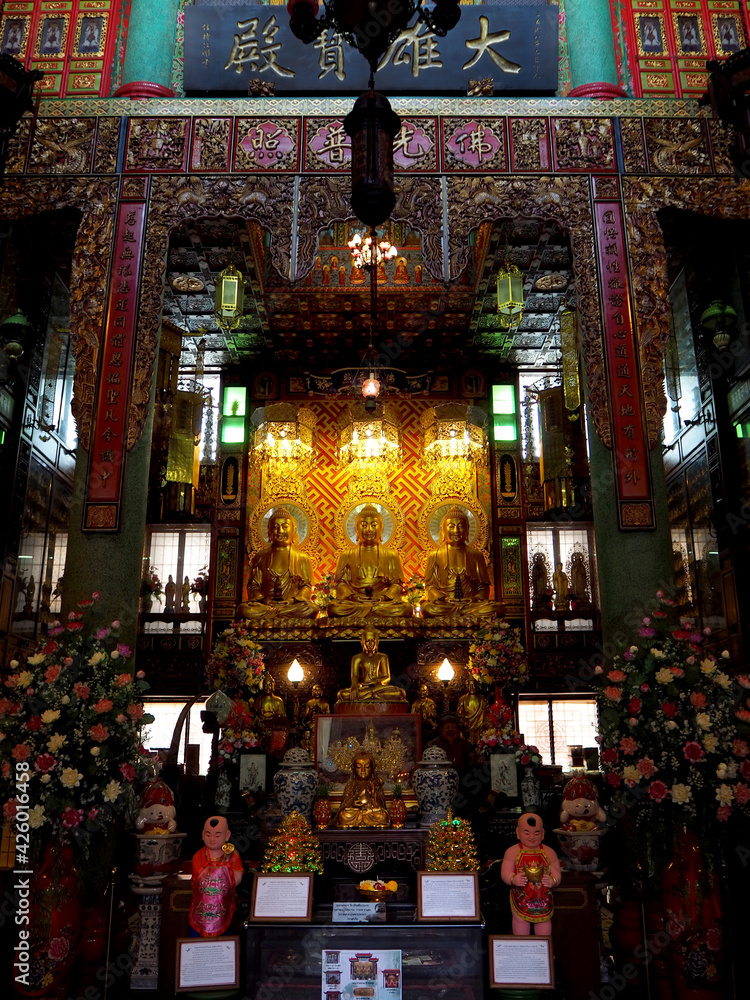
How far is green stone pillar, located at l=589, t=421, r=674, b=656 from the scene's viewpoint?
591 centimetres

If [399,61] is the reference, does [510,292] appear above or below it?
below

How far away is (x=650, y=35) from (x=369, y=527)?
629cm

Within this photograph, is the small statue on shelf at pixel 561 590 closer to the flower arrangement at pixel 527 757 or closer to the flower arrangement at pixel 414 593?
the flower arrangement at pixel 414 593

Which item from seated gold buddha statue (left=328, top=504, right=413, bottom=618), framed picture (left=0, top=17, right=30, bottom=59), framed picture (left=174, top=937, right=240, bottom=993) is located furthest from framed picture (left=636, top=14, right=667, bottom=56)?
framed picture (left=174, top=937, right=240, bottom=993)

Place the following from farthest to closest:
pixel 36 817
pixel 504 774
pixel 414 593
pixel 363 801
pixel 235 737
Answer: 1. pixel 414 593
2. pixel 235 737
3. pixel 504 774
4. pixel 363 801
5. pixel 36 817

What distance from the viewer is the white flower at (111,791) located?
4.89 metres

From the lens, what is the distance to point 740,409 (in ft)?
27.0

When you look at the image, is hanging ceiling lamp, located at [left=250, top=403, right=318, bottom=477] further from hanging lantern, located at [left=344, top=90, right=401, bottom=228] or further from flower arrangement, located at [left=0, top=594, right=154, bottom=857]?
hanging lantern, located at [left=344, top=90, right=401, bottom=228]

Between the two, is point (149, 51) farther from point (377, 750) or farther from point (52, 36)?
point (377, 750)

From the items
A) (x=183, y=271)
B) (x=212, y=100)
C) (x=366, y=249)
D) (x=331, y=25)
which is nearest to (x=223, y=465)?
(x=183, y=271)

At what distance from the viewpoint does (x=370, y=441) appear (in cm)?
1105

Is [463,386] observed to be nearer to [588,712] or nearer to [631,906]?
[588,712]

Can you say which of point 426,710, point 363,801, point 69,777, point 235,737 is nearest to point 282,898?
point 69,777

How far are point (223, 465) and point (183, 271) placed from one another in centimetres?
297
